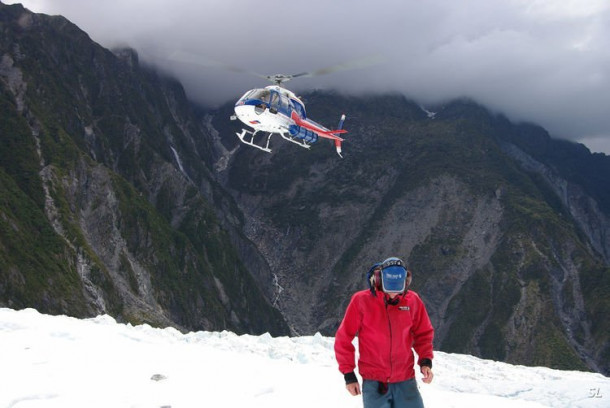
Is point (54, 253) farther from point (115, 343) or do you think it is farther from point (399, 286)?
point (399, 286)

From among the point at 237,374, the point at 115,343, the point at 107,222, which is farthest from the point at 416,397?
the point at 107,222

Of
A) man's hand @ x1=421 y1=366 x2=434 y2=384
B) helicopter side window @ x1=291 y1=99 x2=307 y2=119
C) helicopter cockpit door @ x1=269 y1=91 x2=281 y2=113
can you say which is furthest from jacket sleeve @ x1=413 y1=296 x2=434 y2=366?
helicopter side window @ x1=291 y1=99 x2=307 y2=119

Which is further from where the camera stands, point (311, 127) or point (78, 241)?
point (78, 241)

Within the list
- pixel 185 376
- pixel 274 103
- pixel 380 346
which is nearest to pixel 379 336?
pixel 380 346

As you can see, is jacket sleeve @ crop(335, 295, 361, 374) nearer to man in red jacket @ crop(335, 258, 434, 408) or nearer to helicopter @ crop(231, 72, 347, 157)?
man in red jacket @ crop(335, 258, 434, 408)

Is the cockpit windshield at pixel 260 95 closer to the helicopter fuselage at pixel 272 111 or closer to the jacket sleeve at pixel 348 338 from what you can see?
the helicopter fuselage at pixel 272 111

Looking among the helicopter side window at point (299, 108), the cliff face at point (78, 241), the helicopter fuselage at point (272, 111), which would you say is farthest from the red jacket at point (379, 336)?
the cliff face at point (78, 241)

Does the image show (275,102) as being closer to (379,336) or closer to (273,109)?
(273,109)
